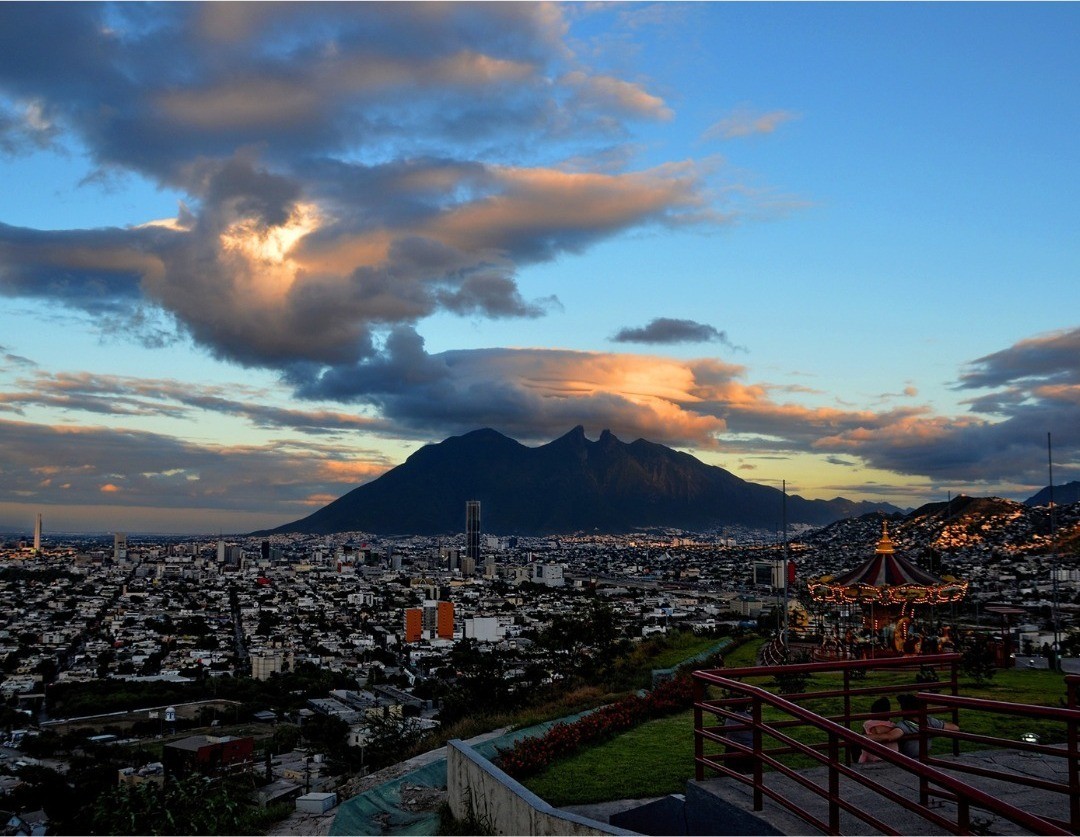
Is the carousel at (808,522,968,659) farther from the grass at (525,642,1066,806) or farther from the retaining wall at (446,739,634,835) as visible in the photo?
the retaining wall at (446,739,634,835)

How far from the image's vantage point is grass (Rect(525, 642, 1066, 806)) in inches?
317

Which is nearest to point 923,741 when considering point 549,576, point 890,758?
point 890,758

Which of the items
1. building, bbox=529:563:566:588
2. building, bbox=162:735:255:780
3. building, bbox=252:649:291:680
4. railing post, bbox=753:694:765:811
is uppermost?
railing post, bbox=753:694:765:811

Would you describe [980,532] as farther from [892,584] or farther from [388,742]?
[388,742]

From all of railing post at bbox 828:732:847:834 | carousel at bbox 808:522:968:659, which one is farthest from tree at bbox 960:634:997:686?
railing post at bbox 828:732:847:834

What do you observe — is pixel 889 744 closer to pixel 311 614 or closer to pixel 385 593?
pixel 311 614

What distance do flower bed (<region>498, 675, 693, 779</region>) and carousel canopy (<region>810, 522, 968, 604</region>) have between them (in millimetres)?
5073

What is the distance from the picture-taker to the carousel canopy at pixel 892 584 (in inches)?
631

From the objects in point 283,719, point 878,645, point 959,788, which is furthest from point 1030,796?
point 283,719

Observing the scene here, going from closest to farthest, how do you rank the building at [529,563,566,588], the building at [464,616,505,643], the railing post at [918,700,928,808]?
the railing post at [918,700,928,808] → the building at [464,616,505,643] → the building at [529,563,566,588]

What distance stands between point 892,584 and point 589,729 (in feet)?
27.4

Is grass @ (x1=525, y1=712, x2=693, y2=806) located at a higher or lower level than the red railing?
lower

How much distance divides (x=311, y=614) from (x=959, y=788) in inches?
3955

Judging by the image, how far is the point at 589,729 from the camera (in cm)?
1033
